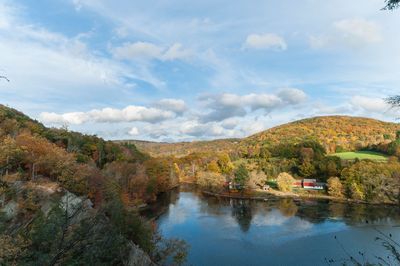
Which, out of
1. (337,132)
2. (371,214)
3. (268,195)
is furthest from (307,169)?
(337,132)

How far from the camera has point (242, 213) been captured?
148ft

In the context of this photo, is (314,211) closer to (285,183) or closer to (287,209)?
(287,209)

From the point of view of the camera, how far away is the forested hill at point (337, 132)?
104 meters

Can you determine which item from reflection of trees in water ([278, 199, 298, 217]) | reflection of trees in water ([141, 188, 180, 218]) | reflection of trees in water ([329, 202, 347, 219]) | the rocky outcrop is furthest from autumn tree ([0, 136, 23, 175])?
reflection of trees in water ([329, 202, 347, 219])

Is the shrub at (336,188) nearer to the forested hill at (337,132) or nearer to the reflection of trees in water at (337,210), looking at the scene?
the reflection of trees in water at (337,210)

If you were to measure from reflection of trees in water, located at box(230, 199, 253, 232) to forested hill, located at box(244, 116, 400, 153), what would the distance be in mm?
55913

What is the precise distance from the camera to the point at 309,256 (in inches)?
1076

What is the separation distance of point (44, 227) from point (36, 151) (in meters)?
22.6

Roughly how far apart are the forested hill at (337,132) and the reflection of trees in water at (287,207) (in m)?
51.2

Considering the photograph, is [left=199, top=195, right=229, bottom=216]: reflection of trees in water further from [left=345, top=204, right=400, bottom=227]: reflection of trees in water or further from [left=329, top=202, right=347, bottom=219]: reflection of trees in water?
[left=345, top=204, right=400, bottom=227]: reflection of trees in water

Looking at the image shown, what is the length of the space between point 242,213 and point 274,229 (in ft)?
31.6

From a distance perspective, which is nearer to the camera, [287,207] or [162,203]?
[287,207]

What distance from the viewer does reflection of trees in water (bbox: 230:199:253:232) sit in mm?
38081

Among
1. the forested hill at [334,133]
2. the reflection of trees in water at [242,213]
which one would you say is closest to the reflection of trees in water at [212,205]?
the reflection of trees in water at [242,213]
